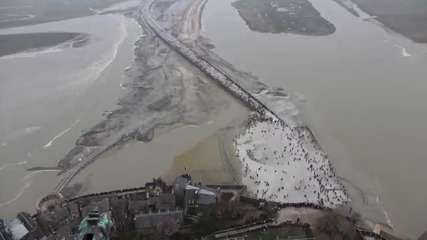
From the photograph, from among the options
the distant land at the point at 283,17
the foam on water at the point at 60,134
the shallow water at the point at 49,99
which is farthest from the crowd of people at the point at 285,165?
the distant land at the point at 283,17

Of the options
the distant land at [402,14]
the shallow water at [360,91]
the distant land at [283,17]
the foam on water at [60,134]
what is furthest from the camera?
the distant land at [283,17]

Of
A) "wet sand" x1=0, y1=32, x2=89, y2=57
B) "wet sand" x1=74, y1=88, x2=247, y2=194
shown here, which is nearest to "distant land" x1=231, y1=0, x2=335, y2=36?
"wet sand" x1=0, y1=32, x2=89, y2=57

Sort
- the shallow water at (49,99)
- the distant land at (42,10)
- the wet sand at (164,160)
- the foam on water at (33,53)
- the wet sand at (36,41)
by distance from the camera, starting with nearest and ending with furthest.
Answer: the wet sand at (164,160)
the shallow water at (49,99)
the foam on water at (33,53)
the wet sand at (36,41)
the distant land at (42,10)

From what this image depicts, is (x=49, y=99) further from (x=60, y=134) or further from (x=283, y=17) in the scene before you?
(x=283, y=17)

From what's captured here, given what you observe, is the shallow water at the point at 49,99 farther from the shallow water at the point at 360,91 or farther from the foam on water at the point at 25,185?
the shallow water at the point at 360,91

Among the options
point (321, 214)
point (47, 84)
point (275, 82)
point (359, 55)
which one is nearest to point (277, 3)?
point (359, 55)

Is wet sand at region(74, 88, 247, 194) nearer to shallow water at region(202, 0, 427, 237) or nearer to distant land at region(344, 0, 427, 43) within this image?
shallow water at region(202, 0, 427, 237)
